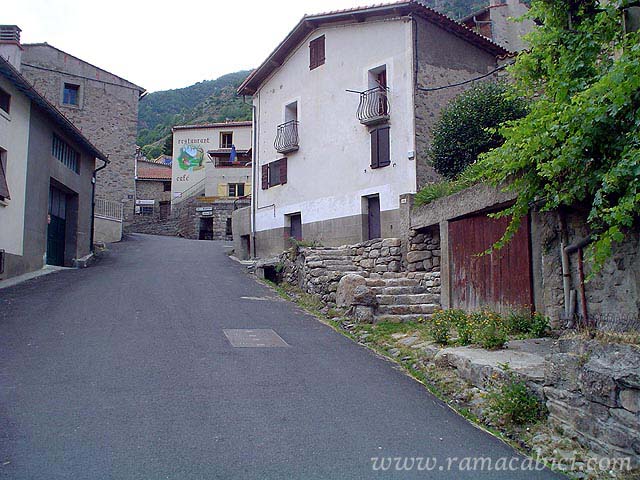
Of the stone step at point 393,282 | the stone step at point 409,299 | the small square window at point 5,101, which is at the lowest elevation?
the stone step at point 409,299

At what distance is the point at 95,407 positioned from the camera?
6.18 meters

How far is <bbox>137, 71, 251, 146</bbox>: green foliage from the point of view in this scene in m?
72.8

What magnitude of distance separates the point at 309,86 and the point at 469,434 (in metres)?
16.8

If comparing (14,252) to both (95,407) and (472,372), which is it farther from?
(472,372)

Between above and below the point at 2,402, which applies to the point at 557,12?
above

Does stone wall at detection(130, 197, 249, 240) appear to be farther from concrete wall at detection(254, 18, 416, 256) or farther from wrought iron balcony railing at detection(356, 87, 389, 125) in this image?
wrought iron balcony railing at detection(356, 87, 389, 125)

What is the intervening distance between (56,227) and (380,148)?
1204cm

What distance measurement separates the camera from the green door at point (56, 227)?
20.4 meters

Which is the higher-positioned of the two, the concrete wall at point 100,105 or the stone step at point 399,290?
the concrete wall at point 100,105

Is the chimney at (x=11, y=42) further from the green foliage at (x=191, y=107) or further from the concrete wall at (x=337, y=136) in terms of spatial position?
the green foliage at (x=191, y=107)

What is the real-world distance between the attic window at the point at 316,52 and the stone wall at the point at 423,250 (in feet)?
28.7

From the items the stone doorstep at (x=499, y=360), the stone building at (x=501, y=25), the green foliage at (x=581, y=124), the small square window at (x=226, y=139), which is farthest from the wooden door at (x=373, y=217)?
the small square window at (x=226, y=139)

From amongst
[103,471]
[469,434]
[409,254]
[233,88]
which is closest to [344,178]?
[409,254]

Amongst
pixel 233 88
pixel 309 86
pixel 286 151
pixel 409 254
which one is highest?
pixel 233 88
